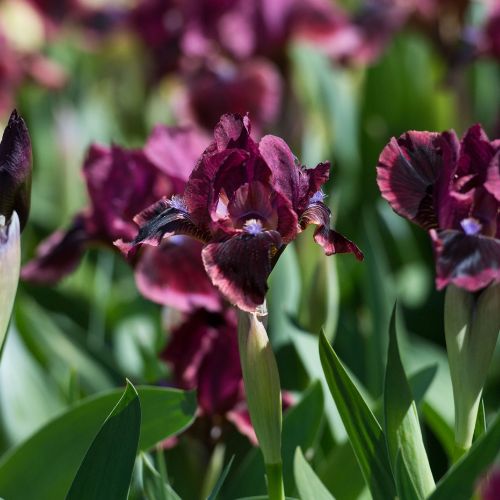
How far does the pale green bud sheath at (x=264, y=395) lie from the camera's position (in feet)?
2.45

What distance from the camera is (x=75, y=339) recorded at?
142cm

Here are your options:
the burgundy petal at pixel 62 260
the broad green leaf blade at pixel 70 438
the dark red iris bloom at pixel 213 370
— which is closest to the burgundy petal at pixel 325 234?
the broad green leaf blade at pixel 70 438

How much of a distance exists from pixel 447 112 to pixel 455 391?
1.43m

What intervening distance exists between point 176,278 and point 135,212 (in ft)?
0.37

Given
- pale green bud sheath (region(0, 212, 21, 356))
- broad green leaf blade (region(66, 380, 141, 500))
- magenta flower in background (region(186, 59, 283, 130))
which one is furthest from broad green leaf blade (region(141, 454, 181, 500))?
magenta flower in background (region(186, 59, 283, 130))

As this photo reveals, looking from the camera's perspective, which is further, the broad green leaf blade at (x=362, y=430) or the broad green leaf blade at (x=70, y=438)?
the broad green leaf blade at (x=70, y=438)

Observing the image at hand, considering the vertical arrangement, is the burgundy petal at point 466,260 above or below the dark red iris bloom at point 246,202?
below

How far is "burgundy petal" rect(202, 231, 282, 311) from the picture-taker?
27.2 inches

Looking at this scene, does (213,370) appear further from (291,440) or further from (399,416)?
(399,416)

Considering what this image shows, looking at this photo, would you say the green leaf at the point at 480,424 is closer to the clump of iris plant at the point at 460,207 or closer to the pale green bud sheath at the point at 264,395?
the clump of iris plant at the point at 460,207

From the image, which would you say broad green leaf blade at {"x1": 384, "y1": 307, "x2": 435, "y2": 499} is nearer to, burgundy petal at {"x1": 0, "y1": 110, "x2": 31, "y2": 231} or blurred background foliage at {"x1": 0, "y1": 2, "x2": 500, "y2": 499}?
blurred background foliage at {"x1": 0, "y1": 2, "x2": 500, "y2": 499}

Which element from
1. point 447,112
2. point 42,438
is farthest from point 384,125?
point 42,438

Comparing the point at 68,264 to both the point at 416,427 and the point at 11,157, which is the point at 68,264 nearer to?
the point at 11,157

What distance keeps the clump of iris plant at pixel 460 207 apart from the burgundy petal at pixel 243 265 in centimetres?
11
